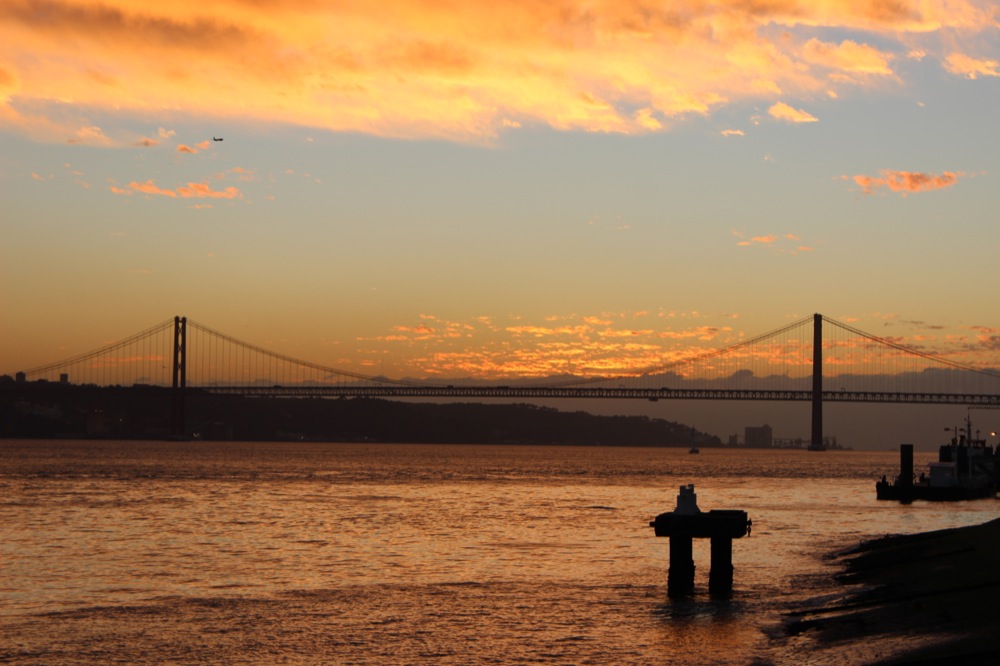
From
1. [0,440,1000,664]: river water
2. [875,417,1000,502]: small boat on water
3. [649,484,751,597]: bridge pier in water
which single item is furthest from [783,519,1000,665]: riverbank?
[875,417,1000,502]: small boat on water

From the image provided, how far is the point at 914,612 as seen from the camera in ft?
81.9

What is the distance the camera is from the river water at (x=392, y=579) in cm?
2572

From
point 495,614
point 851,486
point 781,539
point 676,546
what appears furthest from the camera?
point 851,486

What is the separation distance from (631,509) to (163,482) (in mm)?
42926

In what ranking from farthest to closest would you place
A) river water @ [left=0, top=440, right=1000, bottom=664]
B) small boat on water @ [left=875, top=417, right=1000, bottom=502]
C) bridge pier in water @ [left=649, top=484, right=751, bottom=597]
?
small boat on water @ [left=875, top=417, right=1000, bottom=502]
bridge pier in water @ [left=649, top=484, right=751, bottom=597]
river water @ [left=0, top=440, right=1000, bottom=664]

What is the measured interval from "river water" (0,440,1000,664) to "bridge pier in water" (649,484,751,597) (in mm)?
612

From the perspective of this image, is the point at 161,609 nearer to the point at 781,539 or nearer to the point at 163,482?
the point at 781,539

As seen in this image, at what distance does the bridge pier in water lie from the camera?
3209cm

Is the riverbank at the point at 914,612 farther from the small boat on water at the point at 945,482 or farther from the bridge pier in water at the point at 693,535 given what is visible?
the small boat on water at the point at 945,482

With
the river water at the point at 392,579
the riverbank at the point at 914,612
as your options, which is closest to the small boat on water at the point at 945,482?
the river water at the point at 392,579

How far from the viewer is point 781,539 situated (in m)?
51.1

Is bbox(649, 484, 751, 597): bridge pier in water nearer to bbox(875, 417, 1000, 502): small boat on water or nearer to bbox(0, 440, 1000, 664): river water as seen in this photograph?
bbox(0, 440, 1000, 664): river water

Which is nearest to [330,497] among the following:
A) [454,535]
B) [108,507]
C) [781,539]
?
[108,507]

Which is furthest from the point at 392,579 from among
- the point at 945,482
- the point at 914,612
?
the point at 945,482
